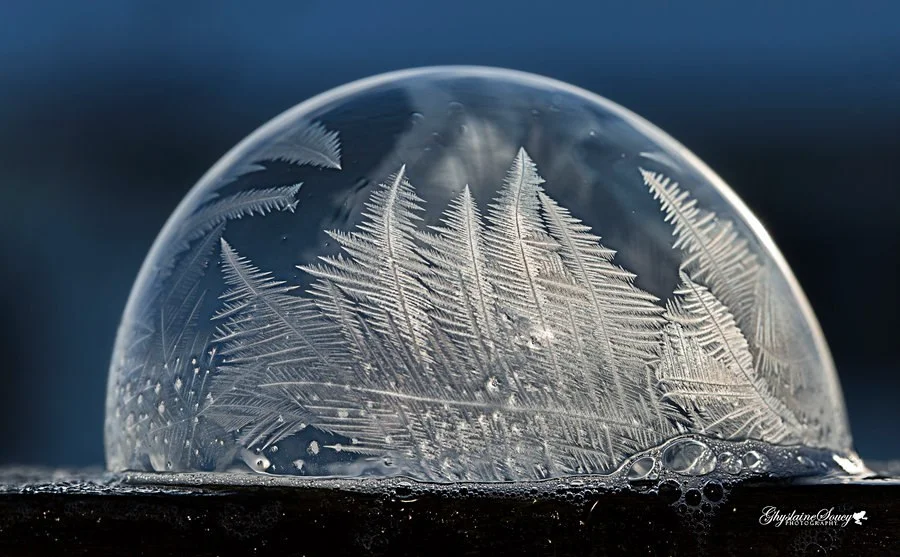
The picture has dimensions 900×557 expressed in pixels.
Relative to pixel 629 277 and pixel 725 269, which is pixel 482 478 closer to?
pixel 629 277

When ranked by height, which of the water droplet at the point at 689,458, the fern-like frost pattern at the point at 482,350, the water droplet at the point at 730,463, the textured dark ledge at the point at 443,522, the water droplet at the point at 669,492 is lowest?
the textured dark ledge at the point at 443,522

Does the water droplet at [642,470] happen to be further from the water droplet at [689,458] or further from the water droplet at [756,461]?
the water droplet at [756,461]

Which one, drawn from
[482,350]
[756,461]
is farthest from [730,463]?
[482,350]

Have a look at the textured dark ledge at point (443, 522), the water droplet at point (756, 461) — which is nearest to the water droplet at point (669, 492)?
the textured dark ledge at point (443, 522)

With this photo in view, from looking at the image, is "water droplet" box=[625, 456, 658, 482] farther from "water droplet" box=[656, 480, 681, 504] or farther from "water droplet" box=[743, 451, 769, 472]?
"water droplet" box=[743, 451, 769, 472]

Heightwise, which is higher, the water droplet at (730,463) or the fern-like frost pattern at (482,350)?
the fern-like frost pattern at (482,350)
